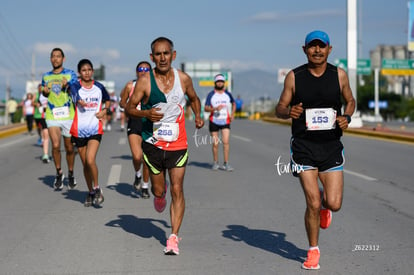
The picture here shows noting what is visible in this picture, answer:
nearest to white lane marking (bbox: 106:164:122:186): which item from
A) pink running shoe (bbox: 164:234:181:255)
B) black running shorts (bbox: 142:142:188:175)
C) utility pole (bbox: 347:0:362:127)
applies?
black running shorts (bbox: 142:142:188:175)

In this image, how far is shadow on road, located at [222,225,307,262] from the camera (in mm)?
5852

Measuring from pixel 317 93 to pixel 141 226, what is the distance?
2772 millimetres

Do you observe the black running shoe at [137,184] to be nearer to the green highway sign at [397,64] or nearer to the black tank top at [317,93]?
the black tank top at [317,93]

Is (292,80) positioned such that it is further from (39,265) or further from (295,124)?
(39,265)

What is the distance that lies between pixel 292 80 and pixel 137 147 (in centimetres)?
493

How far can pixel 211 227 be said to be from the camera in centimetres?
713

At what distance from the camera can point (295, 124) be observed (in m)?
5.57

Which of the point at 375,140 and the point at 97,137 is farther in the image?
the point at 375,140

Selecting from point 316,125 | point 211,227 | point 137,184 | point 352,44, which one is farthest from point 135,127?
point 352,44

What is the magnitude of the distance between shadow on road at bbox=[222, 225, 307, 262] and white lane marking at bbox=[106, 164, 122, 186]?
175 inches

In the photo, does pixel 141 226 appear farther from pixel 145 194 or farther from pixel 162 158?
pixel 145 194

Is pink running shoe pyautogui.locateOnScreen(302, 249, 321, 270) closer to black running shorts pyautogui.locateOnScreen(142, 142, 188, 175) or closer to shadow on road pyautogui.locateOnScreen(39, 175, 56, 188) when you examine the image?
black running shorts pyautogui.locateOnScreen(142, 142, 188, 175)

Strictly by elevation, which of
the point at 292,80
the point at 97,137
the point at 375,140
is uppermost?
the point at 292,80

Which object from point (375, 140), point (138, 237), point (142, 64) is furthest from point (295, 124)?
point (375, 140)
